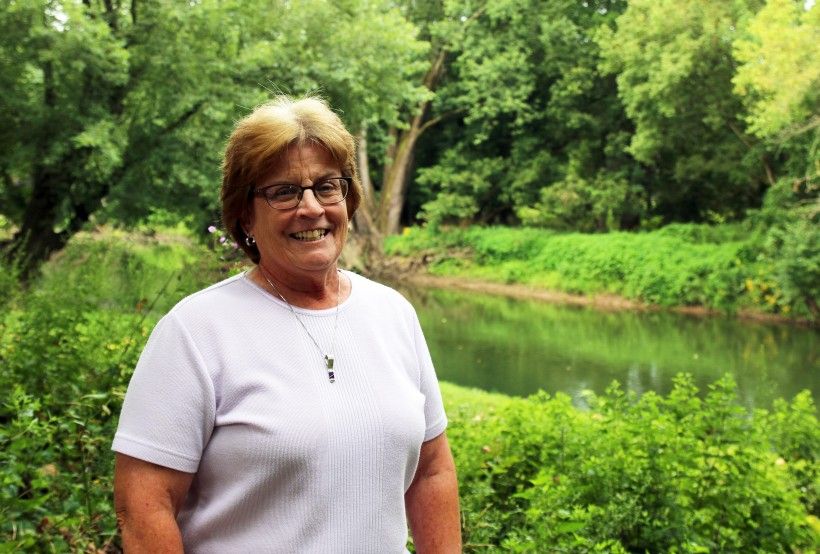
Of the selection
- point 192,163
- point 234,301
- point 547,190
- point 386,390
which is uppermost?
point 234,301

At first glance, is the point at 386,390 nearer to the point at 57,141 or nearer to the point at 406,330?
the point at 406,330

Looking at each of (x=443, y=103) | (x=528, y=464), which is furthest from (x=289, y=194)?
(x=443, y=103)

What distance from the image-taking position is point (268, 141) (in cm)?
189

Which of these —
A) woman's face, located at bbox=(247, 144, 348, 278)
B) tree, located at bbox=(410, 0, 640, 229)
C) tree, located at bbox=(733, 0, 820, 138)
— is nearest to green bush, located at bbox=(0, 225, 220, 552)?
woman's face, located at bbox=(247, 144, 348, 278)

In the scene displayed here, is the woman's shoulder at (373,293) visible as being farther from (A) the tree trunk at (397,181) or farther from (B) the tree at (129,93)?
(A) the tree trunk at (397,181)

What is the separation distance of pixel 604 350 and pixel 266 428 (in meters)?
16.8

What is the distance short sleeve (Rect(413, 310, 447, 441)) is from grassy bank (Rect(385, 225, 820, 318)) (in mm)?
20282

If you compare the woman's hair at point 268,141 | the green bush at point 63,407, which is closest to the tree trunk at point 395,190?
the green bush at point 63,407

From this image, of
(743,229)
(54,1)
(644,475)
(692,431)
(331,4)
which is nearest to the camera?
(644,475)

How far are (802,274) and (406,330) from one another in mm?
20694

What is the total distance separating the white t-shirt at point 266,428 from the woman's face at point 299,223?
0.08 meters

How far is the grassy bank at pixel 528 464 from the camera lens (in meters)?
3.26

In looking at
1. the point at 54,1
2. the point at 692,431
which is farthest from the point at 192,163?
the point at 692,431

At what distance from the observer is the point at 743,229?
26.5m
